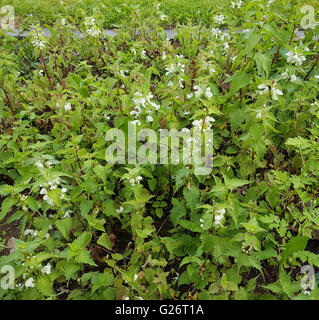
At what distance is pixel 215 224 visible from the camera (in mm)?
1764

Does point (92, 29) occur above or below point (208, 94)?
above

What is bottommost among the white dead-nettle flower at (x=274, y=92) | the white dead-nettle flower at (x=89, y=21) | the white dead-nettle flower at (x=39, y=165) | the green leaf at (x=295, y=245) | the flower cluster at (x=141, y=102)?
the green leaf at (x=295, y=245)

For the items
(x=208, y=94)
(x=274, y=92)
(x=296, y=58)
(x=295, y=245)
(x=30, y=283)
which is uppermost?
(x=296, y=58)

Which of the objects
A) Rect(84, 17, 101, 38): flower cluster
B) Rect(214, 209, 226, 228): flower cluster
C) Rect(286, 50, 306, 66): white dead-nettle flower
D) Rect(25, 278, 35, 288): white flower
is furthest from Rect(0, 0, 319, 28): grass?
Rect(25, 278, 35, 288): white flower

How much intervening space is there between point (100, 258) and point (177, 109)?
54.7 inches

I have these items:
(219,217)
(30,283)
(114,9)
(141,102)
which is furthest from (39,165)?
(114,9)

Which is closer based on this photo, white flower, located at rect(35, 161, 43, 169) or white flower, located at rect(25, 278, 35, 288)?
white flower, located at rect(25, 278, 35, 288)

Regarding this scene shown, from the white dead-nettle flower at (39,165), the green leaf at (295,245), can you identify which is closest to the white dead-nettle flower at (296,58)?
the green leaf at (295,245)

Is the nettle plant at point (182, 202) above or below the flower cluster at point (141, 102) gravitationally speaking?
below

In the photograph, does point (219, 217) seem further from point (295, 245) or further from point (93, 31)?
point (93, 31)

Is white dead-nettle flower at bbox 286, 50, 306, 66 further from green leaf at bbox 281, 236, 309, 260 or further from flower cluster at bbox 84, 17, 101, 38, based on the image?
flower cluster at bbox 84, 17, 101, 38

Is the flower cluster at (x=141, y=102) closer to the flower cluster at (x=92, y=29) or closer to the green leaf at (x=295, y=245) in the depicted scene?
the green leaf at (x=295, y=245)

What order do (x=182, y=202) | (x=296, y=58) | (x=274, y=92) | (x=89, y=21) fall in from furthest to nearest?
(x=89, y=21) → (x=296, y=58) → (x=182, y=202) → (x=274, y=92)
